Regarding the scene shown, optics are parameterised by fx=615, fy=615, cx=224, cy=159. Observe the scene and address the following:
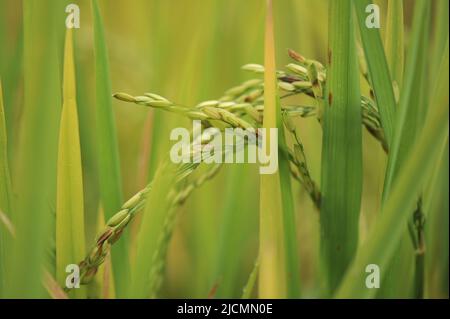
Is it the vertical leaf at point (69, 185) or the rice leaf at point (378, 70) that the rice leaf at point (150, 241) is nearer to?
the vertical leaf at point (69, 185)

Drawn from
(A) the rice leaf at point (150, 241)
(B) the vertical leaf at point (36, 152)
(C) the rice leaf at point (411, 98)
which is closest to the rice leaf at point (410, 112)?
(C) the rice leaf at point (411, 98)

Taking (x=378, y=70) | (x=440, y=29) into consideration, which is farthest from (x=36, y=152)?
(x=440, y=29)

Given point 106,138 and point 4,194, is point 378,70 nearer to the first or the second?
point 106,138

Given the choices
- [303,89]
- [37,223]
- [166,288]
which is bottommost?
[166,288]

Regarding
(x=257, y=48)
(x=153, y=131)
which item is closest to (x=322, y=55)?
(x=257, y=48)

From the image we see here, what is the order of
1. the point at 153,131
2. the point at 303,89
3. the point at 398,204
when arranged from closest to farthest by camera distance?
the point at 398,204, the point at 303,89, the point at 153,131
